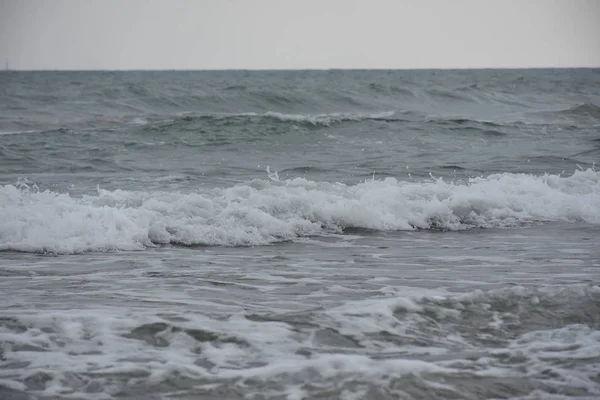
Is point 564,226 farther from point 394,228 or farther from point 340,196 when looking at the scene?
point 340,196

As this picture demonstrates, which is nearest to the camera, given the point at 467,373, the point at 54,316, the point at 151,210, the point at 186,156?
the point at 467,373

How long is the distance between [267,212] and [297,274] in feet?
8.13

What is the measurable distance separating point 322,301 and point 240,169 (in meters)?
7.73

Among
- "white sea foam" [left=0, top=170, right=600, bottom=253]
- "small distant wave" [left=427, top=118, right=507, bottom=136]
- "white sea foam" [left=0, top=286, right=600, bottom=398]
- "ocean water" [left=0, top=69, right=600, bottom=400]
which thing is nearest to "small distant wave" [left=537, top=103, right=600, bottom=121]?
"small distant wave" [left=427, top=118, right=507, bottom=136]

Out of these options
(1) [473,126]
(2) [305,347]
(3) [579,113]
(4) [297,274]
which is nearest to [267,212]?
(4) [297,274]

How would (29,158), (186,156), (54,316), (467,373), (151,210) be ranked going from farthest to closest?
(186,156)
(29,158)
(151,210)
(54,316)
(467,373)

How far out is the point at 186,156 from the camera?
1427 cm

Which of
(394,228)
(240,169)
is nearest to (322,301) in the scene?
(394,228)

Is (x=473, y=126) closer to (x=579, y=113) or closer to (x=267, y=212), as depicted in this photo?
(x=579, y=113)

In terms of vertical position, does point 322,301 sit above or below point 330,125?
below

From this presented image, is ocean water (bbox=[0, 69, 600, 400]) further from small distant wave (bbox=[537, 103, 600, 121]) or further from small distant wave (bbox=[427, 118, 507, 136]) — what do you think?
small distant wave (bbox=[537, 103, 600, 121])

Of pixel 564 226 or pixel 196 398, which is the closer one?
pixel 196 398

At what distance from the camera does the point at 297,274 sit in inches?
231

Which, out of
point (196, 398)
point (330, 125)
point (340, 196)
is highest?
point (330, 125)
